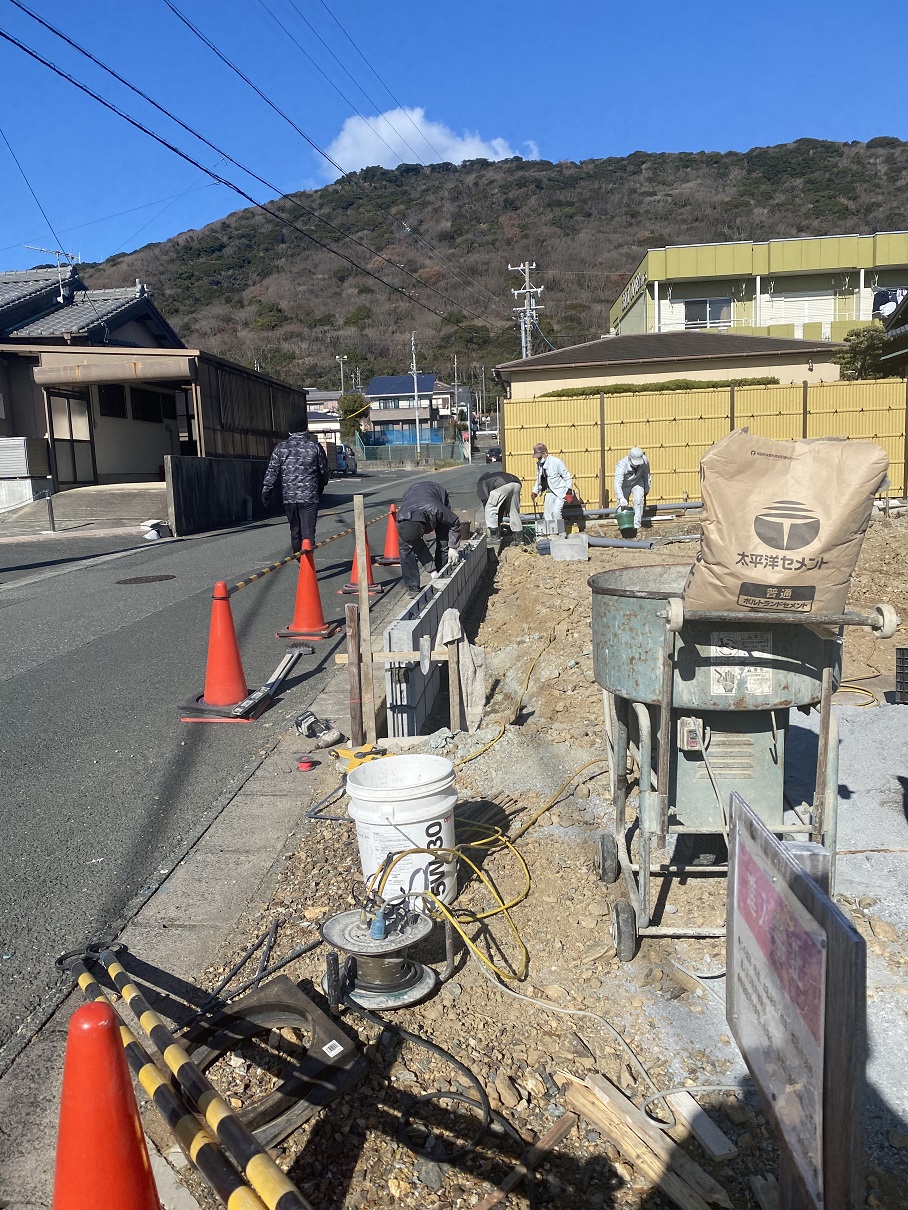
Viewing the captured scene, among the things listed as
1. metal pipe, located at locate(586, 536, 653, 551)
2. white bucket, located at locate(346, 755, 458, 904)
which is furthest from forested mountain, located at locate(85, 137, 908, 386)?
white bucket, located at locate(346, 755, 458, 904)

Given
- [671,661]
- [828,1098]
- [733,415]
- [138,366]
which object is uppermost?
[138,366]

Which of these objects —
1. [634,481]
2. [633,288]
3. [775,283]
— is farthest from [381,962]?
[633,288]

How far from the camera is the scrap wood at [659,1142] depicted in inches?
92.5

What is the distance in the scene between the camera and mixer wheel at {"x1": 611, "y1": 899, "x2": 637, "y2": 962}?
3400mm

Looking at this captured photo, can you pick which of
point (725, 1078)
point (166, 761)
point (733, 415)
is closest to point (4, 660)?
point (166, 761)

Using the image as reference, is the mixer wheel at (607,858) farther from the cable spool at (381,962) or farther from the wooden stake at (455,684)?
the wooden stake at (455,684)

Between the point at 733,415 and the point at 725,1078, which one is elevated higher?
the point at 733,415

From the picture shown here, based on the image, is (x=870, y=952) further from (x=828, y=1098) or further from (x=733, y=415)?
(x=733, y=415)

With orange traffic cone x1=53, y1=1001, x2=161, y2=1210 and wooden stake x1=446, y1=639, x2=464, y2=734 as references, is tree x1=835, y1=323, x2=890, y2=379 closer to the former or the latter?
wooden stake x1=446, y1=639, x2=464, y2=734

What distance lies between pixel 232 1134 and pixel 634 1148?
3.80 ft

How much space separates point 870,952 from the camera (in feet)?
11.3

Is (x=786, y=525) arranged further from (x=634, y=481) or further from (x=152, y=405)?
(x=152, y=405)

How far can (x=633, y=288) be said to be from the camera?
39750mm

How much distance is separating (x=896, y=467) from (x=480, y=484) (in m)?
10.1
